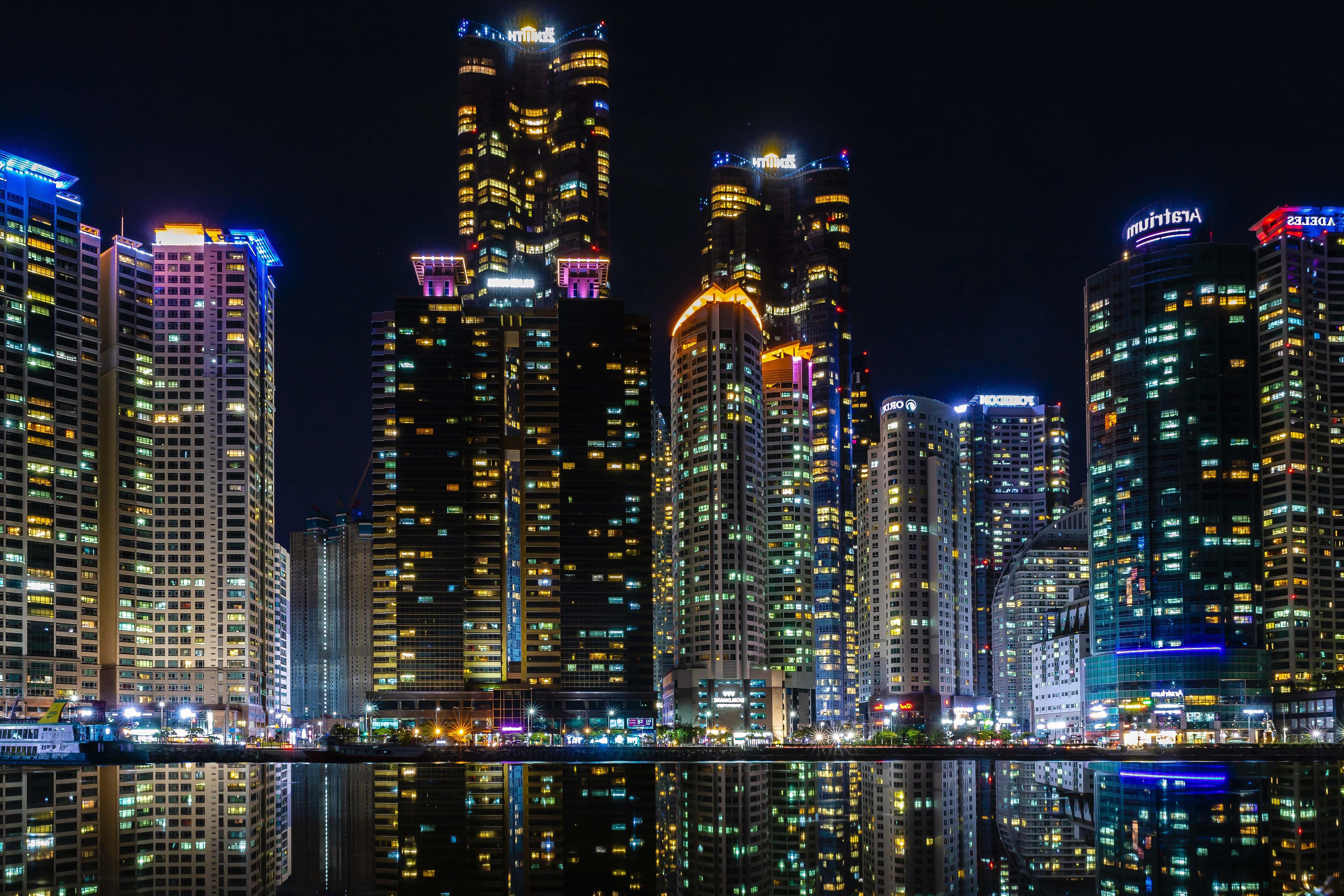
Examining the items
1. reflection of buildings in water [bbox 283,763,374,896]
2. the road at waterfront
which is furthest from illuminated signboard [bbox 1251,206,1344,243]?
reflection of buildings in water [bbox 283,763,374,896]

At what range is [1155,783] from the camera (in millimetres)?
84062

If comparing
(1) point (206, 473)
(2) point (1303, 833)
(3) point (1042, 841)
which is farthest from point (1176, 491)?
(3) point (1042, 841)

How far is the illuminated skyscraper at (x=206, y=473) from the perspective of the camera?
190500mm

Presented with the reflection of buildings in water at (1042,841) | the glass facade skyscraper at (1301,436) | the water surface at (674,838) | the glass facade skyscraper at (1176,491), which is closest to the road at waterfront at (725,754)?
the glass facade skyscraper at (1176,491)

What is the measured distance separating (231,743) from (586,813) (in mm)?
124419

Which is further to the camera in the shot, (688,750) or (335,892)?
(688,750)

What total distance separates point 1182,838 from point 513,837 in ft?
79.7

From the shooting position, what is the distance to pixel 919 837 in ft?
158

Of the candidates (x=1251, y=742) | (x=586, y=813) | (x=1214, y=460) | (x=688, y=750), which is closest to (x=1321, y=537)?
(x=1214, y=460)

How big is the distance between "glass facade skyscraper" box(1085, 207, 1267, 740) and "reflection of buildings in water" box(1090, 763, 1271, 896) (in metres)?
95.2

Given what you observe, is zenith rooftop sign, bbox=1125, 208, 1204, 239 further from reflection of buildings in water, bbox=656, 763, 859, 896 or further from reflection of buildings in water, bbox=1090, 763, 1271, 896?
reflection of buildings in water, bbox=656, 763, 859, 896

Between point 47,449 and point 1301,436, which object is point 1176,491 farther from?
point 47,449

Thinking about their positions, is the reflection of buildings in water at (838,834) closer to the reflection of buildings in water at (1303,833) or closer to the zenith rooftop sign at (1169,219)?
the reflection of buildings in water at (1303,833)

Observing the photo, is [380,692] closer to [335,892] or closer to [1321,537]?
[1321,537]
